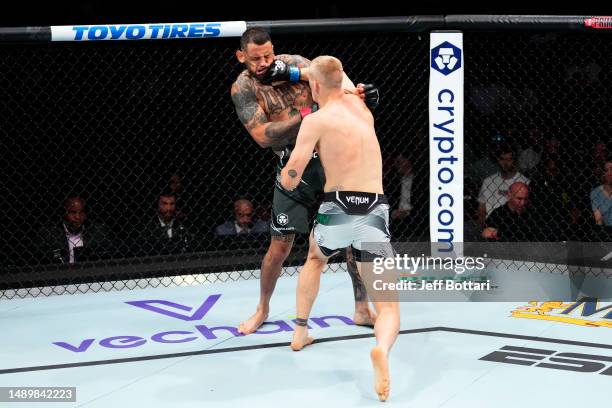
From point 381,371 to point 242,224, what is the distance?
8.26 feet

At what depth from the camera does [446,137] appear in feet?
14.3

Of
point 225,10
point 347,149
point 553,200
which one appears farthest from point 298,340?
point 225,10

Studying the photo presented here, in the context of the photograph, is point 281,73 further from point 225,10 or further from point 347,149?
point 225,10

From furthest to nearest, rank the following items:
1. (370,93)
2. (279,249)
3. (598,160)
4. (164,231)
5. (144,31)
A: (598,160) < (164,231) < (144,31) < (279,249) < (370,93)

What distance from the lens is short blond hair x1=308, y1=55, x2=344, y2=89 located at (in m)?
2.97

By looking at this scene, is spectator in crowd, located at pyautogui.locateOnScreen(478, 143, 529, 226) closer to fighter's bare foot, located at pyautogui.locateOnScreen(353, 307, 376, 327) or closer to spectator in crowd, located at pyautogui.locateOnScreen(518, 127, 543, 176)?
spectator in crowd, located at pyautogui.locateOnScreen(518, 127, 543, 176)

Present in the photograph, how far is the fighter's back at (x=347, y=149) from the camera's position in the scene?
3002mm

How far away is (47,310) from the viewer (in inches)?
167

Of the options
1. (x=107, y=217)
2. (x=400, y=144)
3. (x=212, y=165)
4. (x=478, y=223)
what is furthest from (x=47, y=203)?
(x=478, y=223)

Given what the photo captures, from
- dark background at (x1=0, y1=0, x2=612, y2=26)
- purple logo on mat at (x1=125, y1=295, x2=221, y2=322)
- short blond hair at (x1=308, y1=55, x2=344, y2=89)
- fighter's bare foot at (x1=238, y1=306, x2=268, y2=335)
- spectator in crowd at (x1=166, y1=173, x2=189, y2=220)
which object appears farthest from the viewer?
dark background at (x1=0, y1=0, x2=612, y2=26)

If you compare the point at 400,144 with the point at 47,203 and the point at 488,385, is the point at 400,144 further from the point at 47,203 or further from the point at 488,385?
the point at 488,385

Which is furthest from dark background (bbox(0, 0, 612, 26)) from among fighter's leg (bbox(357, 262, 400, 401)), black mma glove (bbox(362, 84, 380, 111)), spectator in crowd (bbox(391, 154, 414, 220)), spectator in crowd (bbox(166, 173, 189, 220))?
fighter's leg (bbox(357, 262, 400, 401))

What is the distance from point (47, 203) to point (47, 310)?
110 centimetres

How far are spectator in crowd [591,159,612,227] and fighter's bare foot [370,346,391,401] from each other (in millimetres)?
2618
